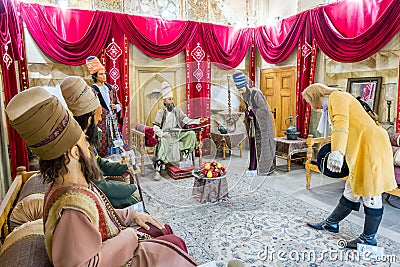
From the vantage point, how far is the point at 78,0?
4.68 m

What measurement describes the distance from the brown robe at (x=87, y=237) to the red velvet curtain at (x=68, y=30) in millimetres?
3958

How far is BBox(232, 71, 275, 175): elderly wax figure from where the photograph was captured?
3343mm

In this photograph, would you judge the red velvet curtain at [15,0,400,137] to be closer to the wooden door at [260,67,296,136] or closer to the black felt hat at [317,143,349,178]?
the wooden door at [260,67,296,136]

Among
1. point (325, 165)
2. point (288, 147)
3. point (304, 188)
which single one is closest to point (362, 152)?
point (325, 165)

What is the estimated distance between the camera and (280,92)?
581 centimetres

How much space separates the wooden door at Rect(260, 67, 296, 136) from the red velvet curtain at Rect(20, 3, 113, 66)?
3141 mm

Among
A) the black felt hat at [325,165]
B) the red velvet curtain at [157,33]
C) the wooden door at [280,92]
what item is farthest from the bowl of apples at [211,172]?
the red velvet curtain at [157,33]

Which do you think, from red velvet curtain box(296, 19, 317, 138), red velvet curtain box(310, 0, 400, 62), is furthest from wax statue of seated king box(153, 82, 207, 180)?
red velvet curtain box(310, 0, 400, 62)

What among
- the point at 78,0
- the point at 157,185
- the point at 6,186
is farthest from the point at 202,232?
the point at 78,0

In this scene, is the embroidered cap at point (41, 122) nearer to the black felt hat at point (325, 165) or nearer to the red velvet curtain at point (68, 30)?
the black felt hat at point (325, 165)

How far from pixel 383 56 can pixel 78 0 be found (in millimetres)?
4511

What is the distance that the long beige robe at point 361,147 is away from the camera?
7.38 feet

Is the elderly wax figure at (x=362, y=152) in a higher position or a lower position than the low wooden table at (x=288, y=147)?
higher

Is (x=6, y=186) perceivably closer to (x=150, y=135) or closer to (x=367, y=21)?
(x=150, y=135)
